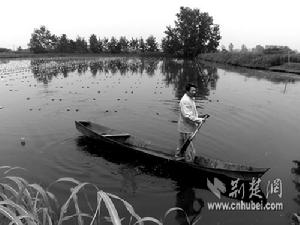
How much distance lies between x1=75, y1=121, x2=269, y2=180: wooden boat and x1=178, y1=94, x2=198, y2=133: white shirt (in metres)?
1.01

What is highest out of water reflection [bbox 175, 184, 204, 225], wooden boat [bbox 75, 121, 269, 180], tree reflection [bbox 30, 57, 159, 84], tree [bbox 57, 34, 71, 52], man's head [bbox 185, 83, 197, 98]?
tree [bbox 57, 34, 71, 52]

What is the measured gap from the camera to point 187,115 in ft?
29.6

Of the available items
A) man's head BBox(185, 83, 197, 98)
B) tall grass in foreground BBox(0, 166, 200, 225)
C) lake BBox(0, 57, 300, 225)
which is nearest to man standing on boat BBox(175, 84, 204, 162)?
man's head BBox(185, 83, 197, 98)

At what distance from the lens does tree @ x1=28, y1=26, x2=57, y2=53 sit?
378 ft

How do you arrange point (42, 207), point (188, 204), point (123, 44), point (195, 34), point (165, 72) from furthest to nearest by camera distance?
point (123, 44), point (195, 34), point (165, 72), point (188, 204), point (42, 207)

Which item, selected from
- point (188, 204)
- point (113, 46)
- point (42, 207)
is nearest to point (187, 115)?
point (188, 204)

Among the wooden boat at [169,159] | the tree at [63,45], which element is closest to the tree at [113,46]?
the tree at [63,45]

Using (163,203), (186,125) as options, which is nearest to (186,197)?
(163,203)

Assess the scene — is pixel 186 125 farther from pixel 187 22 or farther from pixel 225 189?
pixel 187 22

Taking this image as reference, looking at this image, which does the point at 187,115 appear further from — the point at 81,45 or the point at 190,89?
the point at 81,45

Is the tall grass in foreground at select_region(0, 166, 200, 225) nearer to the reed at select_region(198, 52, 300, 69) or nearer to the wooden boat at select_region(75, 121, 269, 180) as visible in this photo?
the wooden boat at select_region(75, 121, 269, 180)

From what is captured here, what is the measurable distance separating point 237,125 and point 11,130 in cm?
1121

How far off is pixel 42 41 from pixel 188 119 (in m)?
122

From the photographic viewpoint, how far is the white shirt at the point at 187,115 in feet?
29.6
